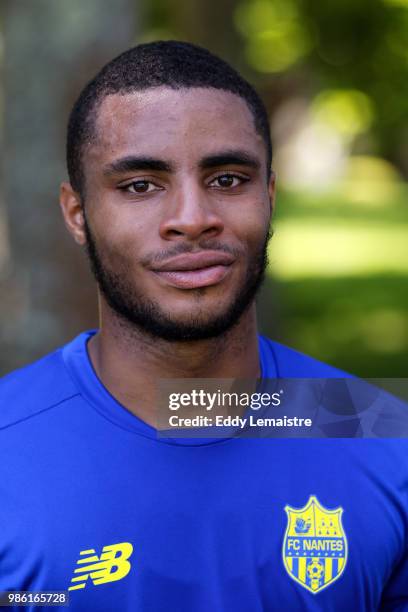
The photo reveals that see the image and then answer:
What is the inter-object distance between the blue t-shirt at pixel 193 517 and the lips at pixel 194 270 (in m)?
0.46

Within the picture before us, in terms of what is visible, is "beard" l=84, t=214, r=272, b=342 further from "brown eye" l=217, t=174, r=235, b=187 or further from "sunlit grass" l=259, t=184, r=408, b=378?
"sunlit grass" l=259, t=184, r=408, b=378

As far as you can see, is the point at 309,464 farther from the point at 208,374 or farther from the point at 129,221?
the point at 129,221

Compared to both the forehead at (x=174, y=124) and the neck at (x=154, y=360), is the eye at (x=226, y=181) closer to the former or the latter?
the forehead at (x=174, y=124)

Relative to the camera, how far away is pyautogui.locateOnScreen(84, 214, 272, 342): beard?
301cm

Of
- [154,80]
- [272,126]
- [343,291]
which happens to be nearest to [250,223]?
[154,80]

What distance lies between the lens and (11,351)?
800 centimetres

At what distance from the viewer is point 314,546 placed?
2980 mm

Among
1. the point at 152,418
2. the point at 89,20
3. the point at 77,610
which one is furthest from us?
the point at 89,20

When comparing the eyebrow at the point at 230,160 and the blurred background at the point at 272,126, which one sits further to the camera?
the blurred background at the point at 272,126

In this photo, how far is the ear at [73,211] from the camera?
3349 mm

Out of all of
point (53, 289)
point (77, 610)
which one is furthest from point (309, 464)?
point (53, 289)

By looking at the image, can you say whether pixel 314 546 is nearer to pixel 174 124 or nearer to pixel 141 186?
pixel 141 186

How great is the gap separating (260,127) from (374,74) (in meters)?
11.0

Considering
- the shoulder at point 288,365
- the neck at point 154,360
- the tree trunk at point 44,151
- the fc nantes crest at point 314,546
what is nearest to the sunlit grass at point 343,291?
the tree trunk at point 44,151
